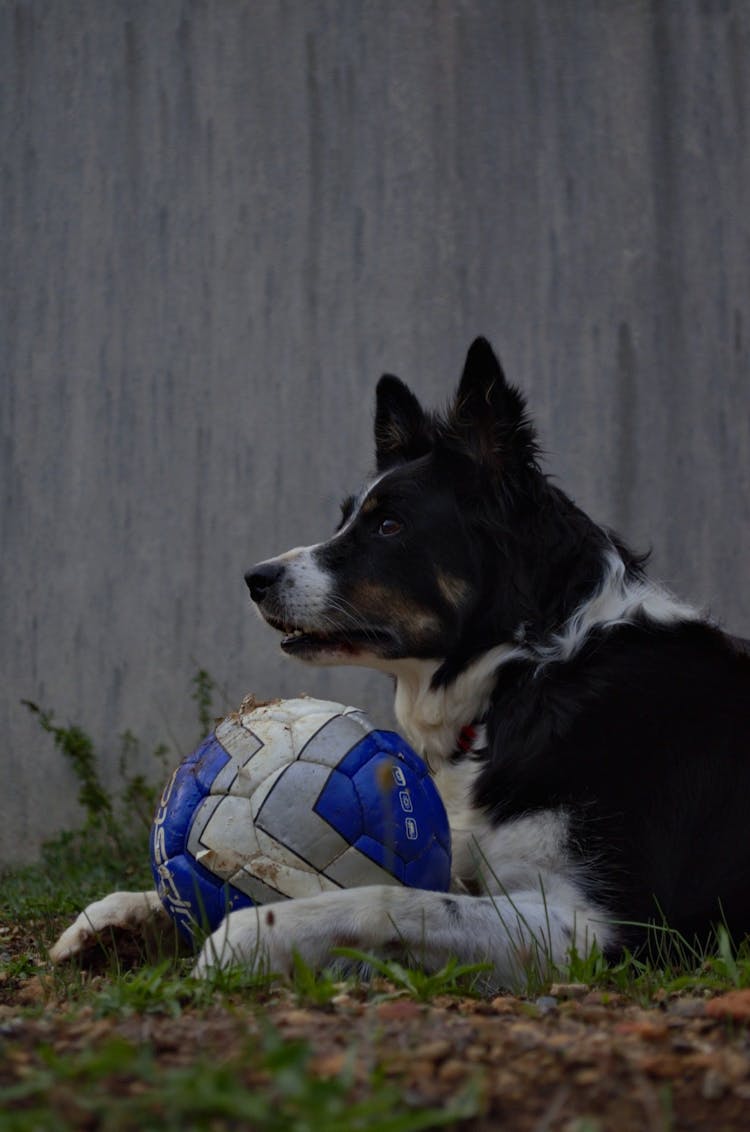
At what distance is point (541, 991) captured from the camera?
2652 mm

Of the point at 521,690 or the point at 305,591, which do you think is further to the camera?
the point at 305,591

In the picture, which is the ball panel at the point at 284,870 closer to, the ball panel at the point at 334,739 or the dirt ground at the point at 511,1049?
the ball panel at the point at 334,739

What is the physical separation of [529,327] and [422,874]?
3770 millimetres

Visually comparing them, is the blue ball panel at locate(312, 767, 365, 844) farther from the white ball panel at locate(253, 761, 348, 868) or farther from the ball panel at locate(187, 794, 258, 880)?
the ball panel at locate(187, 794, 258, 880)

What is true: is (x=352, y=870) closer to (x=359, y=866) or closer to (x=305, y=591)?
(x=359, y=866)

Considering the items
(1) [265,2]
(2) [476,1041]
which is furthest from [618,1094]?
(1) [265,2]

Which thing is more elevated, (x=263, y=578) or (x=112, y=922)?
(x=263, y=578)

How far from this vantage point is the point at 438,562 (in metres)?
3.86

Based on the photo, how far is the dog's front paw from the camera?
3291 millimetres

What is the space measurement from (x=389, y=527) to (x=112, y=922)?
4.68ft

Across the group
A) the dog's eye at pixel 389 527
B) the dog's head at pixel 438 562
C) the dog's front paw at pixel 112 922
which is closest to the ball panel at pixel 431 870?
the dog's front paw at pixel 112 922

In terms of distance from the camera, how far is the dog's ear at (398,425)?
4.20 meters

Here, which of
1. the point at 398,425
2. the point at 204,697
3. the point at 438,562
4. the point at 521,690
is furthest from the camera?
the point at 204,697

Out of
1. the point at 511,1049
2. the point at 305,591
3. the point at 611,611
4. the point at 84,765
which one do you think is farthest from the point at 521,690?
the point at 84,765
